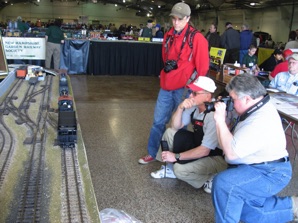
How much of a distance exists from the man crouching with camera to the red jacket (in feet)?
2.66

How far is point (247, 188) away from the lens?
186 centimetres

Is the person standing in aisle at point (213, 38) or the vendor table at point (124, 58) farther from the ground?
the person standing in aisle at point (213, 38)

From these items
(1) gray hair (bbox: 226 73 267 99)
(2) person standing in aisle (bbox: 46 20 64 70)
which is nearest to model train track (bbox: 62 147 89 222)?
(1) gray hair (bbox: 226 73 267 99)

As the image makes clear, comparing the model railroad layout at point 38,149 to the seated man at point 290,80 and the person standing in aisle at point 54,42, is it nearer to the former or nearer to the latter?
the seated man at point 290,80

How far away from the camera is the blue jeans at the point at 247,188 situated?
1.86m

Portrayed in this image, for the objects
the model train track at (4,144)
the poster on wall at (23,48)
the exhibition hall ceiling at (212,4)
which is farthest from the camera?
the exhibition hall ceiling at (212,4)

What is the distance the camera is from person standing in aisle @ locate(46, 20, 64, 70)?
23.8ft

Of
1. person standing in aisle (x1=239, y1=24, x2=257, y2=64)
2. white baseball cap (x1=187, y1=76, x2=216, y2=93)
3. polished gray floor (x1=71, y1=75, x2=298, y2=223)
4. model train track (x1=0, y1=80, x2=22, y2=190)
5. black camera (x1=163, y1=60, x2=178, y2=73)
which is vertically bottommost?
polished gray floor (x1=71, y1=75, x2=298, y2=223)

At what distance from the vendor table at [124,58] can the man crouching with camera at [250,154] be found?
6286 mm

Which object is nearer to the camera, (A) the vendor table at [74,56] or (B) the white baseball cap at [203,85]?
(B) the white baseball cap at [203,85]

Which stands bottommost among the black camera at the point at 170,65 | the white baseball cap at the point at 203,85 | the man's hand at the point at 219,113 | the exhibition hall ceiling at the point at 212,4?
the man's hand at the point at 219,113

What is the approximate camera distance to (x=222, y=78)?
450cm

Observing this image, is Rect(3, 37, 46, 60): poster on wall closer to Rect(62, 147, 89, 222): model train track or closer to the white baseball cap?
the white baseball cap

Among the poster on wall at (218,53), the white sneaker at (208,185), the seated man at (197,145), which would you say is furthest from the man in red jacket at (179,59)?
the poster on wall at (218,53)
